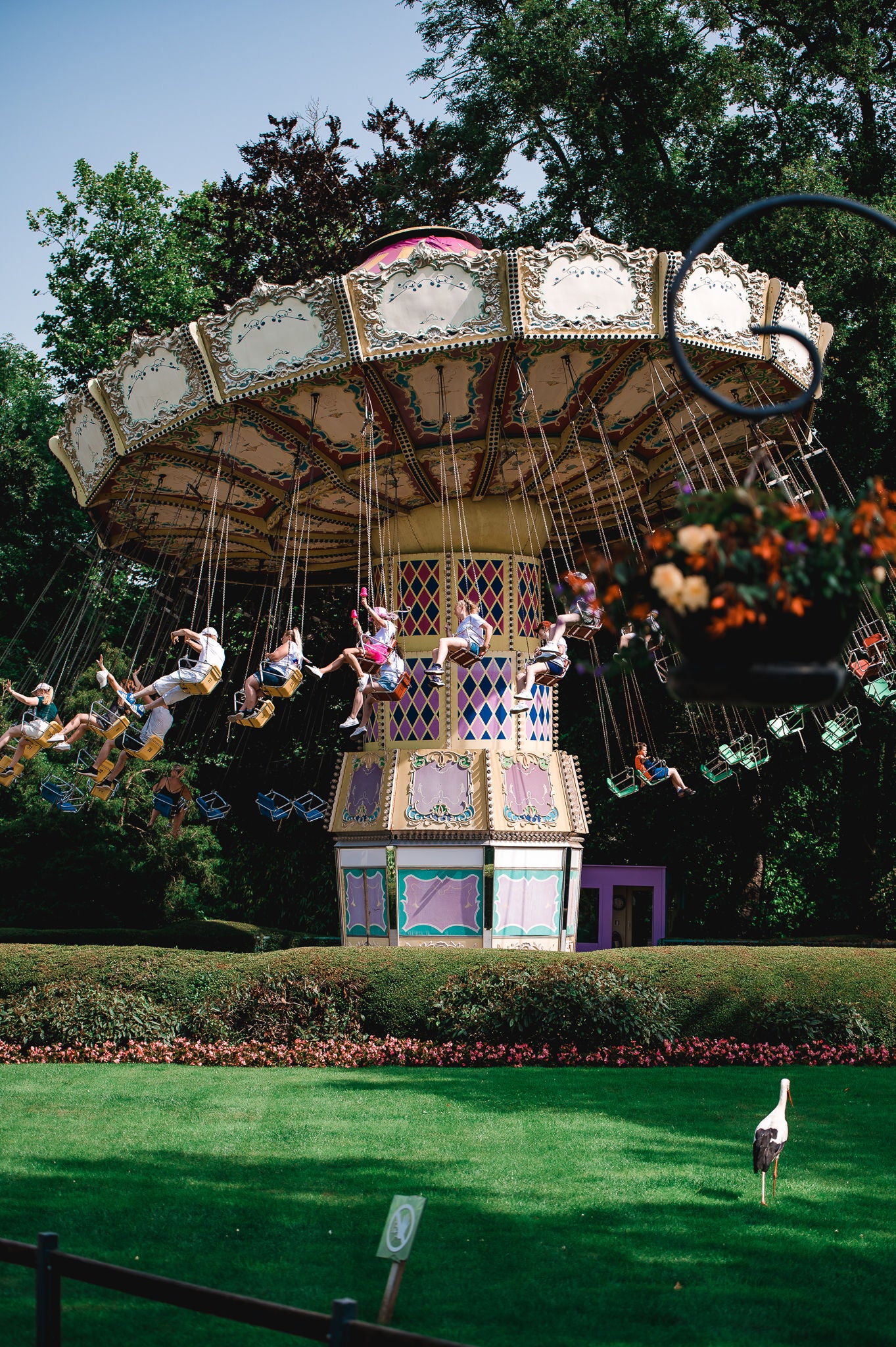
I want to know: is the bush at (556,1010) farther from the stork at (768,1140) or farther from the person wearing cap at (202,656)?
the stork at (768,1140)

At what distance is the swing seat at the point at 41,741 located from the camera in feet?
47.7

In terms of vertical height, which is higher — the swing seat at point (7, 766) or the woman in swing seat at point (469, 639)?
the woman in swing seat at point (469, 639)

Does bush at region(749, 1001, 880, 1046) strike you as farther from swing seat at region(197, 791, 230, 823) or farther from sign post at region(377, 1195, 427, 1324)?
swing seat at region(197, 791, 230, 823)

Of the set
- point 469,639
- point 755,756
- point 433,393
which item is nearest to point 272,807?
point 469,639

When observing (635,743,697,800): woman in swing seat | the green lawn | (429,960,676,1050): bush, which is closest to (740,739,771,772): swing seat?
(635,743,697,800): woman in swing seat

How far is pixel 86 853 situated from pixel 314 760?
5.46m

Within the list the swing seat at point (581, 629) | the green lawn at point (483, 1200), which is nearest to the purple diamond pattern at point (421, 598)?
the swing seat at point (581, 629)

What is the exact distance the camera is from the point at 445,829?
51.2ft

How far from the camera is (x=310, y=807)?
1748cm

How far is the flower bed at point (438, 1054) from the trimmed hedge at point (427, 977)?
0.87ft

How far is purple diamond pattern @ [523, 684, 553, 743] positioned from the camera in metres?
16.6

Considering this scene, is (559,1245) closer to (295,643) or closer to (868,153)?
→ (295,643)

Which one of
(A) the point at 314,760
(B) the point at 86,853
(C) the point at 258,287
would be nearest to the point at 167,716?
(C) the point at 258,287

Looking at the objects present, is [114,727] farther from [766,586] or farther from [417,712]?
[766,586]
